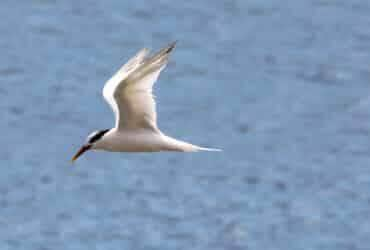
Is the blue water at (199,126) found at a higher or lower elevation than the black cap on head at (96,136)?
lower

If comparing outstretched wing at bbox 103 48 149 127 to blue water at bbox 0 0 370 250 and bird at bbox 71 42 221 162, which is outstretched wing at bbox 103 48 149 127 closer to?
bird at bbox 71 42 221 162

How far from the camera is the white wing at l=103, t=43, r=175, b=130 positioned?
58.4ft

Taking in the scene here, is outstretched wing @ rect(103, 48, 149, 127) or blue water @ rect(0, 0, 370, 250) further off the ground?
outstretched wing @ rect(103, 48, 149, 127)

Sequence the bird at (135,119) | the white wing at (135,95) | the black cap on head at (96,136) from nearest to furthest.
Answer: the white wing at (135,95) < the bird at (135,119) < the black cap on head at (96,136)

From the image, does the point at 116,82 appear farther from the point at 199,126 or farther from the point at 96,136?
the point at 199,126

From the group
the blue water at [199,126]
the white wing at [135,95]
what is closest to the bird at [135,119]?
the white wing at [135,95]

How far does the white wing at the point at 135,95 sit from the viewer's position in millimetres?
17812

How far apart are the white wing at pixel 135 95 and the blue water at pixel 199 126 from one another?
17412 mm

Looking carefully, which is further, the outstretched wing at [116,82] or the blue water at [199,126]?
the blue water at [199,126]

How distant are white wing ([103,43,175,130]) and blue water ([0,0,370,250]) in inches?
686

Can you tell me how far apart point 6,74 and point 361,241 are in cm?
1197

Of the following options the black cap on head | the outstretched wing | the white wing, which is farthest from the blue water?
the white wing

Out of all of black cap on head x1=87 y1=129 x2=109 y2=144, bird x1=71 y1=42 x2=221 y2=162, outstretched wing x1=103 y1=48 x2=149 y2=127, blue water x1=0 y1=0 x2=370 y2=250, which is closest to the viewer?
bird x1=71 y1=42 x2=221 y2=162

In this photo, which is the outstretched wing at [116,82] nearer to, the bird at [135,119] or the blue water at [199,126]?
the bird at [135,119]
